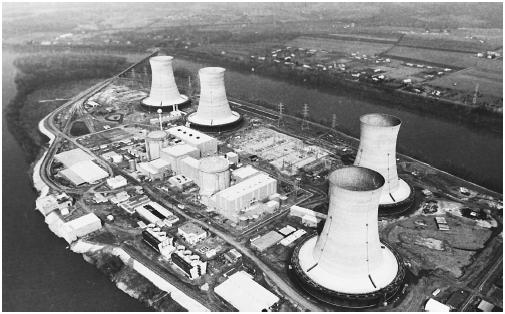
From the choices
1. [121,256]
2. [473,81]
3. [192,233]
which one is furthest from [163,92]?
[473,81]

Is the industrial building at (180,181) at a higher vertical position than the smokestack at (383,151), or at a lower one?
lower

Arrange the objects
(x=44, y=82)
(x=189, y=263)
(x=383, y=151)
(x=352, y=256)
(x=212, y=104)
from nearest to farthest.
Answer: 1. (x=352, y=256)
2. (x=189, y=263)
3. (x=383, y=151)
4. (x=212, y=104)
5. (x=44, y=82)

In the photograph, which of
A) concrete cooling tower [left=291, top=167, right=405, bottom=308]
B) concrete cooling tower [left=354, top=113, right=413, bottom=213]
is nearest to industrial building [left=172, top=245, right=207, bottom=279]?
concrete cooling tower [left=291, top=167, right=405, bottom=308]

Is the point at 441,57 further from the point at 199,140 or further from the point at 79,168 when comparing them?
the point at 79,168

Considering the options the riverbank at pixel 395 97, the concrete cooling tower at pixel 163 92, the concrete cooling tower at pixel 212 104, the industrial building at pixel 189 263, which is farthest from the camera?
the concrete cooling tower at pixel 163 92

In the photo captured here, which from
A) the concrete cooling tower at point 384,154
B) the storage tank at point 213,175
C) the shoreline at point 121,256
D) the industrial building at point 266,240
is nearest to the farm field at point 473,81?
the concrete cooling tower at point 384,154

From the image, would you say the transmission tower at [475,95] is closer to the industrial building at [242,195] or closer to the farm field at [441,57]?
the farm field at [441,57]

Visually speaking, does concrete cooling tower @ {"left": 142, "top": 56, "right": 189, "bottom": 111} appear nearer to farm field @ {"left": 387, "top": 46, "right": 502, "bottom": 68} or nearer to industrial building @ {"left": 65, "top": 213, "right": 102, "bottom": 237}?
industrial building @ {"left": 65, "top": 213, "right": 102, "bottom": 237}
